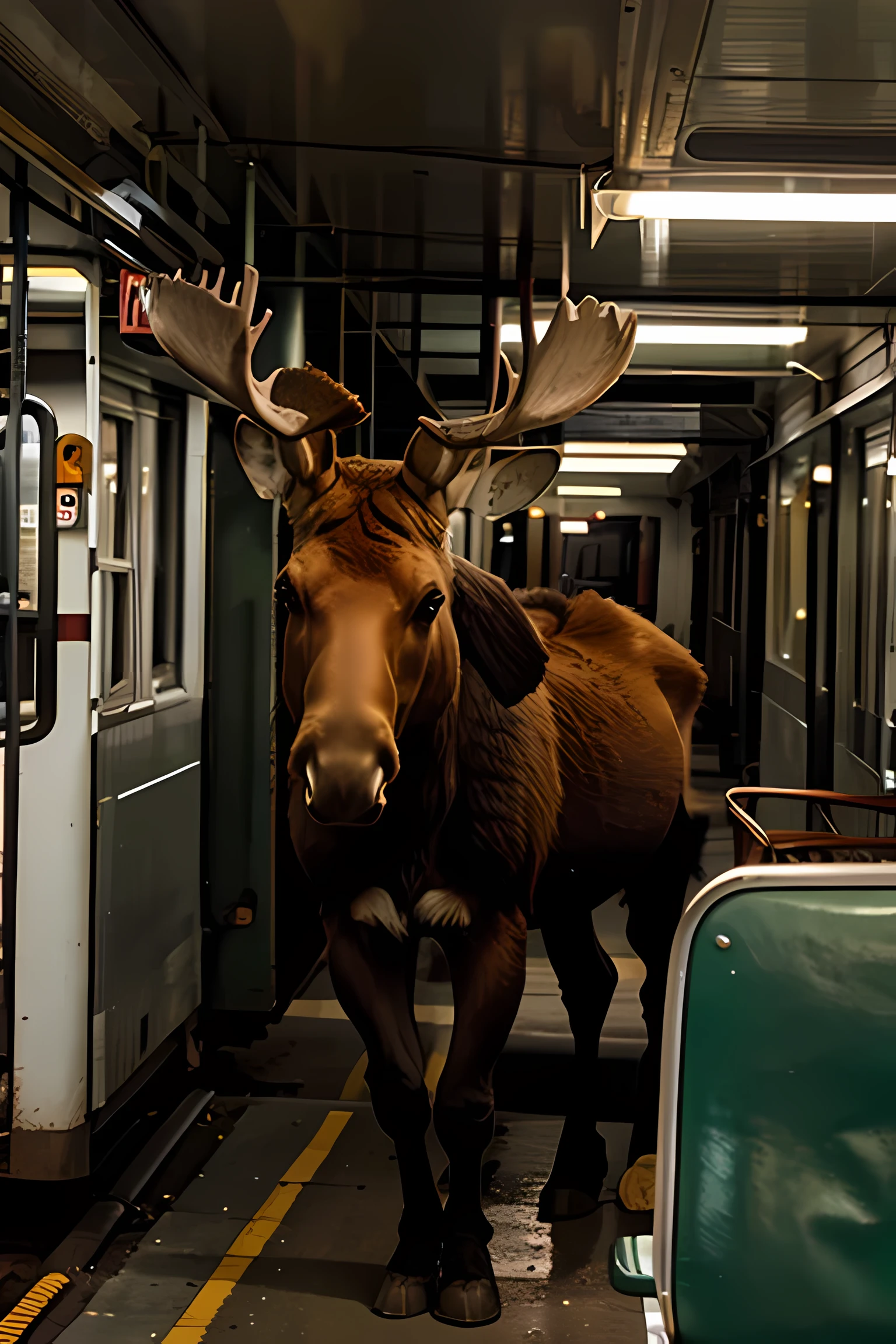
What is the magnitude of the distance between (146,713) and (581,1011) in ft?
5.37

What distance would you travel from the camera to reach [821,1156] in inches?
51.5

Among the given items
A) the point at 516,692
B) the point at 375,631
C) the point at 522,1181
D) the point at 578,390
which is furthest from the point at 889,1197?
the point at 522,1181

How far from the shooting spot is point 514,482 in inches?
135

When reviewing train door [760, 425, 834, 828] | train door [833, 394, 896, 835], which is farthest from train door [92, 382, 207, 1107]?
train door [833, 394, 896, 835]

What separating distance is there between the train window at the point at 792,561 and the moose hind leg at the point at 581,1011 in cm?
103

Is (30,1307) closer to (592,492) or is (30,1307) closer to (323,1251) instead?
(323,1251)

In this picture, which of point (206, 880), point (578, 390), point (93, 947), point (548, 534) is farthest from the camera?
point (206, 880)

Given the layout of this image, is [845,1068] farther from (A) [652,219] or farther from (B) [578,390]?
(A) [652,219]

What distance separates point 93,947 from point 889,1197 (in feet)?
7.90

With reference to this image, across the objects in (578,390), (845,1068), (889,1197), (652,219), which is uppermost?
(652,219)

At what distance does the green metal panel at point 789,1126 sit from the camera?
1.30 m

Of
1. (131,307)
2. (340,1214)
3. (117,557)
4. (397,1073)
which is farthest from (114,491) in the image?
(340,1214)

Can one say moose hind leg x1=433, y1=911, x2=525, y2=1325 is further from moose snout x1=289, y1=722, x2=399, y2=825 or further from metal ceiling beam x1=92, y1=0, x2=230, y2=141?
metal ceiling beam x1=92, y1=0, x2=230, y2=141

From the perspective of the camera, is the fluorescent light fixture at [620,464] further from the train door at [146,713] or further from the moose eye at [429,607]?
the train door at [146,713]
